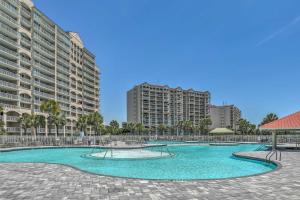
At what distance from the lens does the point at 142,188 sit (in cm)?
899

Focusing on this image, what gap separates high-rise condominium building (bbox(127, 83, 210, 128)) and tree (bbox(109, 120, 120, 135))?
3574cm

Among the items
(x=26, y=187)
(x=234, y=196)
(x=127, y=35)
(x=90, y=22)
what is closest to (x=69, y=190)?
(x=26, y=187)

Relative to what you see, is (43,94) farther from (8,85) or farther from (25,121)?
(25,121)

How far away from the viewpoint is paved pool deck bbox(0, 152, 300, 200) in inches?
314

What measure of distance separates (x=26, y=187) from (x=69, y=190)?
1545mm

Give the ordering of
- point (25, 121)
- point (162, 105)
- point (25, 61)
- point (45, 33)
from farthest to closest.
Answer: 1. point (162, 105)
2. point (45, 33)
3. point (25, 61)
4. point (25, 121)

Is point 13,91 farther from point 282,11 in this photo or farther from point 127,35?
point 282,11

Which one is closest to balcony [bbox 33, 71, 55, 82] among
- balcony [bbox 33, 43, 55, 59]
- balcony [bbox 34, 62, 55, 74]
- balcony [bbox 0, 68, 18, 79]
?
balcony [bbox 34, 62, 55, 74]

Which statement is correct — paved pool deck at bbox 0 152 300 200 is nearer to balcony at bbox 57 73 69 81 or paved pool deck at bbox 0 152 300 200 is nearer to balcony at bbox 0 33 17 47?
balcony at bbox 0 33 17 47

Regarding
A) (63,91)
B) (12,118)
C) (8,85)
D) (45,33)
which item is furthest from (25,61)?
(63,91)

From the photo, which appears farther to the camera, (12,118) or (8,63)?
(8,63)

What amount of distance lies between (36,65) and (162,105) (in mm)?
98585

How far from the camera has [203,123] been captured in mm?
97125

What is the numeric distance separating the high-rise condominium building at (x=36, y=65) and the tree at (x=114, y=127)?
43.8 feet
